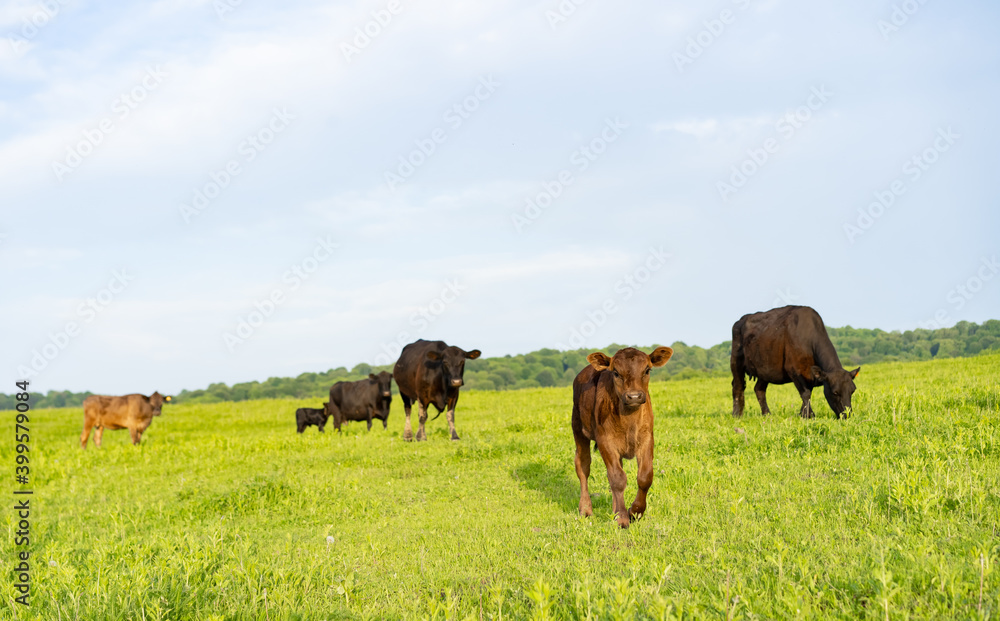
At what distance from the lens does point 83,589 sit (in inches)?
237

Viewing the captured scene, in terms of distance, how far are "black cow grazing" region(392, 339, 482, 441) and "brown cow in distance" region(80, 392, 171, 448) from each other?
1133 centimetres

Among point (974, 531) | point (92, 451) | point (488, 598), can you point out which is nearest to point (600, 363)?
point (488, 598)

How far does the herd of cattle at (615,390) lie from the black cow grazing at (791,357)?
0.02 m

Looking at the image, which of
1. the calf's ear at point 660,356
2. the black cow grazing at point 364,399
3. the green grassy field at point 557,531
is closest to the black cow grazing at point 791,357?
the green grassy field at point 557,531

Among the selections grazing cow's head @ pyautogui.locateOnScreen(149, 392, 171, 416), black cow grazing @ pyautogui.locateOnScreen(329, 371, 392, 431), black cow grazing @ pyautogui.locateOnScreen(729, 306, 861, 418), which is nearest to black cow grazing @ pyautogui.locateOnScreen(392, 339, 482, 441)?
black cow grazing @ pyautogui.locateOnScreen(329, 371, 392, 431)

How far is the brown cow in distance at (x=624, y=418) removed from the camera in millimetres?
7719

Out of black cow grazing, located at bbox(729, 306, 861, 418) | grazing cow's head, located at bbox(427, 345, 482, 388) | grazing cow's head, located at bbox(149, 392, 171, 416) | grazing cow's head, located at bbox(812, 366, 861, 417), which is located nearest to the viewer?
grazing cow's head, located at bbox(812, 366, 861, 417)

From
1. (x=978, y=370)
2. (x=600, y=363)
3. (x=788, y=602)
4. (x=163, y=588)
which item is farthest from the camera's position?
(x=978, y=370)

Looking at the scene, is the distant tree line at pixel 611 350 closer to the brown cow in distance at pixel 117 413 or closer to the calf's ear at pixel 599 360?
the brown cow in distance at pixel 117 413

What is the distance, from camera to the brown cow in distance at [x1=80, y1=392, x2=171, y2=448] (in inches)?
1009

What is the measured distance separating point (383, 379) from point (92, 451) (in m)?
8.99

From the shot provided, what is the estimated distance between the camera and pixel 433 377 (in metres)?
19.6

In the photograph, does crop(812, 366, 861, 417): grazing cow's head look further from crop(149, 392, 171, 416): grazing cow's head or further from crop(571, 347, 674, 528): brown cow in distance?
crop(149, 392, 171, 416): grazing cow's head

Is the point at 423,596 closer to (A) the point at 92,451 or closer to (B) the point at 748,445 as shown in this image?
(B) the point at 748,445
